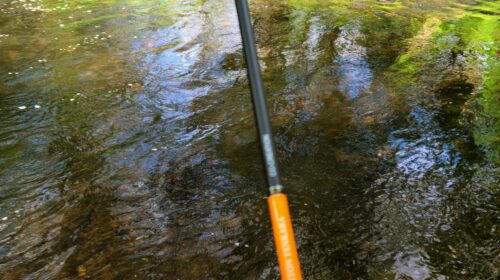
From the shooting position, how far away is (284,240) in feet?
4.20

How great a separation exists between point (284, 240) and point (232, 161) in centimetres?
239

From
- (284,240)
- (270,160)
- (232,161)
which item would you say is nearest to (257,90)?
(270,160)

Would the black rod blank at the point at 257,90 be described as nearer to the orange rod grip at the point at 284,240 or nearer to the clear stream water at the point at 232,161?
the orange rod grip at the point at 284,240

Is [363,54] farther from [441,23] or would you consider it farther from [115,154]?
[115,154]

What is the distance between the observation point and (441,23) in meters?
7.52

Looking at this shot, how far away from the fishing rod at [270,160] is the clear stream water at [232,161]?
4.20 ft

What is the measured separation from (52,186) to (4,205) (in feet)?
1.16

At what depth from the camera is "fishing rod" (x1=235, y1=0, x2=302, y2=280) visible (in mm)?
1234

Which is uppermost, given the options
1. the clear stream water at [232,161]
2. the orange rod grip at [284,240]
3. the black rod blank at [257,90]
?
the black rod blank at [257,90]

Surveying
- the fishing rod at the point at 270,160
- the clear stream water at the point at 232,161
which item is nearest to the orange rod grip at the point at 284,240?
the fishing rod at the point at 270,160

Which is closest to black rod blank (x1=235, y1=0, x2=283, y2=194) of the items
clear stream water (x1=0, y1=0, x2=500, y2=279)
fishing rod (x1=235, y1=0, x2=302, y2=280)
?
fishing rod (x1=235, y1=0, x2=302, y2=280)

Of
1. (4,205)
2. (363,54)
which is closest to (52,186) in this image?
(4,205)

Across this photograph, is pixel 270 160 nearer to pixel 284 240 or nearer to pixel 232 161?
pixel 284 240

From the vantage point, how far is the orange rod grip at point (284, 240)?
1270 millimetres
